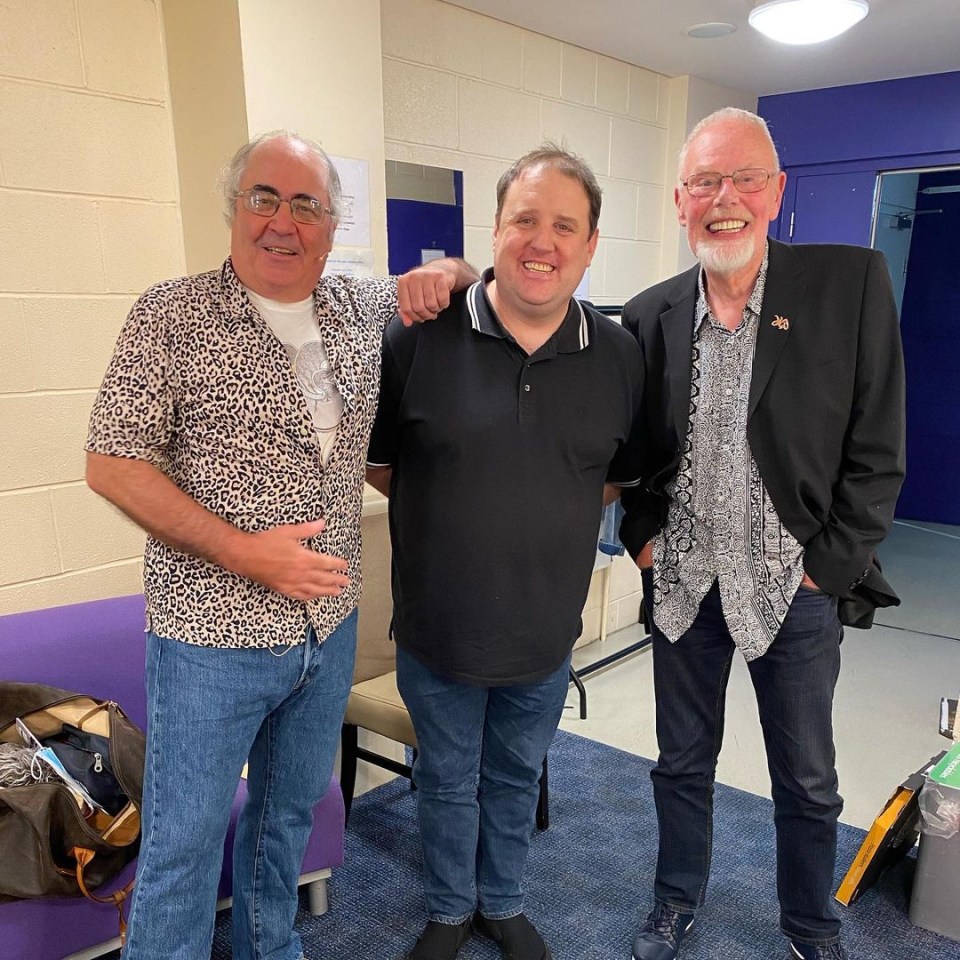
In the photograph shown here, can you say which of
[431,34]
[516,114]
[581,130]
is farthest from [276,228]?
[581,130]

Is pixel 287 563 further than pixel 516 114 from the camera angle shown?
No

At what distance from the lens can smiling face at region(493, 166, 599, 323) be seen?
5.14ft

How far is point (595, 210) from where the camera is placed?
65.2 inches

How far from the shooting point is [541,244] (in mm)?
1559

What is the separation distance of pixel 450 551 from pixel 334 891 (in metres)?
1.15

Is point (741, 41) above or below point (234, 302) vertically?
above

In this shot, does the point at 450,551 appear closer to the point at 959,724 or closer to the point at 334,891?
A: the point at 334,891

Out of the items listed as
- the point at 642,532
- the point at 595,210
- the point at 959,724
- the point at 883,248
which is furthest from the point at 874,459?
the point at 883,248

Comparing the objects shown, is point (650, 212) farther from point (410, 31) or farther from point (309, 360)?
point (309, 360)

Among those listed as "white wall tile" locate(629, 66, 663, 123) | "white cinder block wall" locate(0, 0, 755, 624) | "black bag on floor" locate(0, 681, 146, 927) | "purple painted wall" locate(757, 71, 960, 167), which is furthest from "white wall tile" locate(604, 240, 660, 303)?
"black bag on floor" locate(0, 681, 146, 927)

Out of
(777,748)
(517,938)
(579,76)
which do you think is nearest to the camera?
(777,748)

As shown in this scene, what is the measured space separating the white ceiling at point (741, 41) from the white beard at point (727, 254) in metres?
1.57

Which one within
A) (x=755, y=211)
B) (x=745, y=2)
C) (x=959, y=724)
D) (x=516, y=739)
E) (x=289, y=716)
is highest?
(x=745, y=2)

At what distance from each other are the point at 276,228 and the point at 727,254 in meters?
0.89
